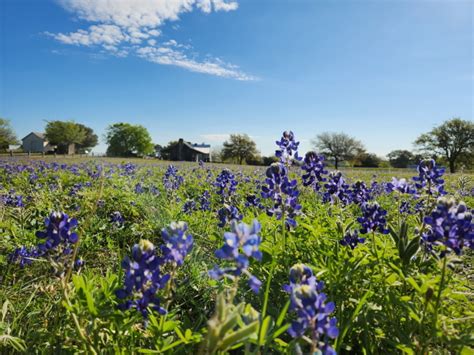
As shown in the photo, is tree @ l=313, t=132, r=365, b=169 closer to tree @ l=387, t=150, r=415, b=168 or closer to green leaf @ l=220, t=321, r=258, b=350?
tree @ l=387, t=150, r=415, b=168

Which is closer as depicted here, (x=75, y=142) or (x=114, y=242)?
(x=114, y=242)

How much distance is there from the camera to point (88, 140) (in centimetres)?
9869

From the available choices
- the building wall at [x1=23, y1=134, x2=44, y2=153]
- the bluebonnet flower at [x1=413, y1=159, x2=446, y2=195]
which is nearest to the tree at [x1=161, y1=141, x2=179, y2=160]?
the building wall at [x1=23, y1=134, x2=44, y2=153]

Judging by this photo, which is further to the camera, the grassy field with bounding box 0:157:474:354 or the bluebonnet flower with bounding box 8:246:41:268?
the bluebonnet flower with bounding box 8:246:41:268

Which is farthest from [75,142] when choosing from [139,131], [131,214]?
[131,214]

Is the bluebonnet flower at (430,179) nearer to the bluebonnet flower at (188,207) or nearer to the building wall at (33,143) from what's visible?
the bluebonnet flower at (188,207)

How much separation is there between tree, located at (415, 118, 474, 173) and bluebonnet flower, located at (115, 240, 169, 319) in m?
59.9

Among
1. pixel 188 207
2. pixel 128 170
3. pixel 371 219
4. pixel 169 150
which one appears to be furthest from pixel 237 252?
pixel 169 150

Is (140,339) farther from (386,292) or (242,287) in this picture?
(386,292)

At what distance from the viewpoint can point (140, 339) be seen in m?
1.82

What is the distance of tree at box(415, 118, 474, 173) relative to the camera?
165 feet

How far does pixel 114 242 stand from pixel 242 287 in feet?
6.56

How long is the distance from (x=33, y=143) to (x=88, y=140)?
16335mm

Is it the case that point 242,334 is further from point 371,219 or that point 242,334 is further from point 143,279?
point 371,219
